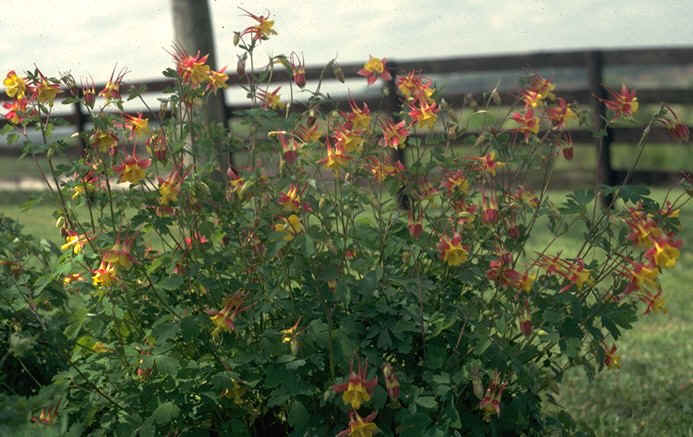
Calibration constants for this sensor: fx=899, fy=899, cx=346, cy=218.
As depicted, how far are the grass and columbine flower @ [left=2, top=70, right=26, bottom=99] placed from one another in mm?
461

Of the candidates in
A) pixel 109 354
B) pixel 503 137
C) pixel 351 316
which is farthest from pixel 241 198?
pixel 503 137

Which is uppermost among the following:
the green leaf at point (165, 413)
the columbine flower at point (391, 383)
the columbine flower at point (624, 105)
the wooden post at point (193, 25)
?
the wooden post at point (193, 25)

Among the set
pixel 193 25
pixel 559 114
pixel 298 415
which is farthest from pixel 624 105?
pixel 193 25

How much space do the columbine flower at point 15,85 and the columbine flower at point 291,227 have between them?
79 centimetres

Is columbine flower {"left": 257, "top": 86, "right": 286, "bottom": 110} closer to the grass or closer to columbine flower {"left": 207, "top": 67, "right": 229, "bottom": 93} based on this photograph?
columbine flower {"left": 207, "top": 67, "right": 229, "bottom": 93}

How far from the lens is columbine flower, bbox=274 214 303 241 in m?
2.08

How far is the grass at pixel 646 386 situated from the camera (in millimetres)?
3492

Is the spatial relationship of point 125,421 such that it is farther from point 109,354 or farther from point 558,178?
point 558,178

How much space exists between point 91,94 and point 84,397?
2.60 feet

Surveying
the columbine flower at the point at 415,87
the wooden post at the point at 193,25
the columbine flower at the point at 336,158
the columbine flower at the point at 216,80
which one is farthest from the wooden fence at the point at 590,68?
the columbine flower at the point at 336,158

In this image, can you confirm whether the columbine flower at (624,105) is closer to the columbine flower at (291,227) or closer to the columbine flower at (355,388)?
the columbine flower at (291,227)

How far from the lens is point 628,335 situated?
4.75m

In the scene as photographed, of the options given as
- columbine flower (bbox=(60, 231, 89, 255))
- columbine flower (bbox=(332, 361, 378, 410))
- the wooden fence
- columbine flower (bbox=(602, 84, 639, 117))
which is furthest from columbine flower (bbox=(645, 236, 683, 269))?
the wooden fence

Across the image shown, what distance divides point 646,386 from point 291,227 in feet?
7.97
